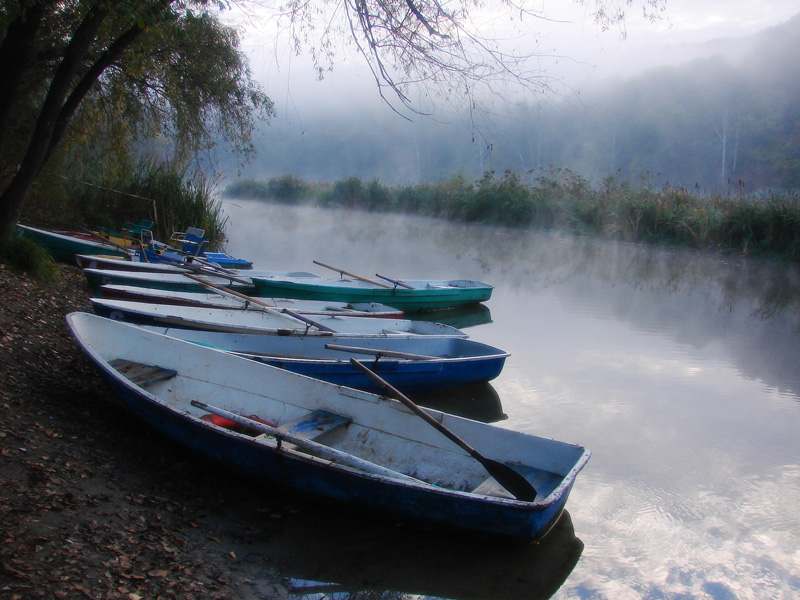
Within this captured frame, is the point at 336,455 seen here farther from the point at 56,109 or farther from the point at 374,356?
the point at 56,109

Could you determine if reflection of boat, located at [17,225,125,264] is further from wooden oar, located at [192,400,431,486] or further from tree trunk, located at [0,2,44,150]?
wooden oar, located at [192,400,431,486]

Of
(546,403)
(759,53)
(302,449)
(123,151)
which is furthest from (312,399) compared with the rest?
(759,53)

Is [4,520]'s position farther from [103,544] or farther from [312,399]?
[312,399]

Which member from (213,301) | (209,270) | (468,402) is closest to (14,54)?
(213,301)

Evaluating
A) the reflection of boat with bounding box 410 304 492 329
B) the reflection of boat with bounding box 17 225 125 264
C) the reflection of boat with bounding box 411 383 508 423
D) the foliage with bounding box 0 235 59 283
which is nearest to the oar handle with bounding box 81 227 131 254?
the reflection of boat with bounding box 17 225 125 264

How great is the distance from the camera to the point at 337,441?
13.5 ft

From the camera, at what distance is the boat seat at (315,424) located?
13.0 feet

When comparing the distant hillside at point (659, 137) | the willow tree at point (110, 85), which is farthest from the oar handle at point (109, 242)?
the distant hillside at point (659, 137)

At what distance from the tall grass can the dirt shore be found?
54.4 ft

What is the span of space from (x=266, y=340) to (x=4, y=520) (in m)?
3.22

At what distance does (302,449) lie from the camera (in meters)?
3.84

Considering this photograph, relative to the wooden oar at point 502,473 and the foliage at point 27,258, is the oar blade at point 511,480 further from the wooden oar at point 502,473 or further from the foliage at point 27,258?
the foliage at point 27,258

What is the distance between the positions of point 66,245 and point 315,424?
7402 mm

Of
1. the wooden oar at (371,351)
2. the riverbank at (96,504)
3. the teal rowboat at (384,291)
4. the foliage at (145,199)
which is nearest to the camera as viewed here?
the riverbank at (96,504)
